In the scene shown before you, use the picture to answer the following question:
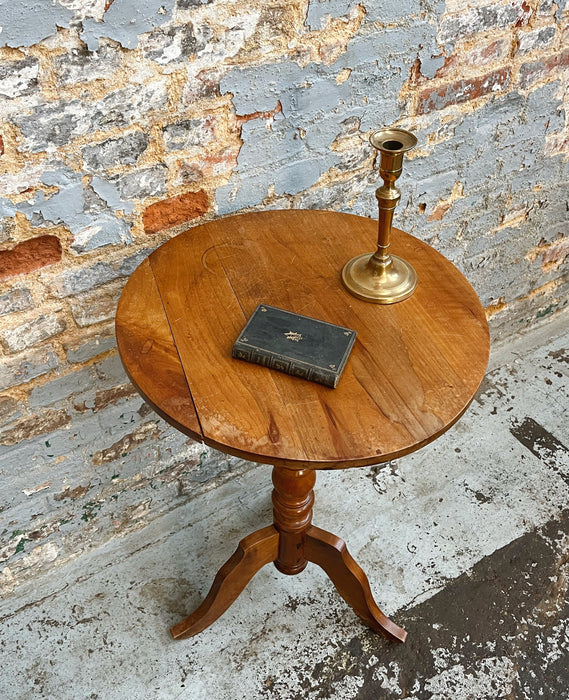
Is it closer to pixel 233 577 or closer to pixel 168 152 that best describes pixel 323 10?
pixel 168 152

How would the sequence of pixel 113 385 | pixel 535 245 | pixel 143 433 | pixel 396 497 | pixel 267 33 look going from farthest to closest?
pixel 535 245
pixel 396 497
pixel 143 433
pixel 113 385
pixel 267 33

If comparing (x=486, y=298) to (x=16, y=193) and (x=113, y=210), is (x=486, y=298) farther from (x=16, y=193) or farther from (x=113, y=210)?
(x=16, y=193)

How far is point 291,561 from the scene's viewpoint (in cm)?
168

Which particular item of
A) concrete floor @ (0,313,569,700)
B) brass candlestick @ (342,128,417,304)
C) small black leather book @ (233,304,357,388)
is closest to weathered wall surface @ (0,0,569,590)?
concrete floor @ (0,313,569,700)

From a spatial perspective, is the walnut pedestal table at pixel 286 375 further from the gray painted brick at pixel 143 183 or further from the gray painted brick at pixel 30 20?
the gray painted brick at pixel 30 20

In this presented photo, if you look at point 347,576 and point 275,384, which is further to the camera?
point 347,576

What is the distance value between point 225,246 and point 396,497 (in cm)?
109

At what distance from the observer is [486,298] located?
2441 millimetres

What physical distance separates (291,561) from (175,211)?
3.16ft

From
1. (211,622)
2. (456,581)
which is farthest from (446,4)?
(211,622)

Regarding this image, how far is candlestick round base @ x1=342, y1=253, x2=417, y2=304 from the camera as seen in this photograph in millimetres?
1312

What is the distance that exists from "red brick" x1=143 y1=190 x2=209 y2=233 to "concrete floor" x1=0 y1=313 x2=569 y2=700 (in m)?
0.96

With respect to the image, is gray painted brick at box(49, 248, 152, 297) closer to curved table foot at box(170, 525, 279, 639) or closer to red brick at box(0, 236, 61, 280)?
red brick at box(0, 236, 61, 280)

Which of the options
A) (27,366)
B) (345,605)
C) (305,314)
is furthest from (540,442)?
(27,366)
